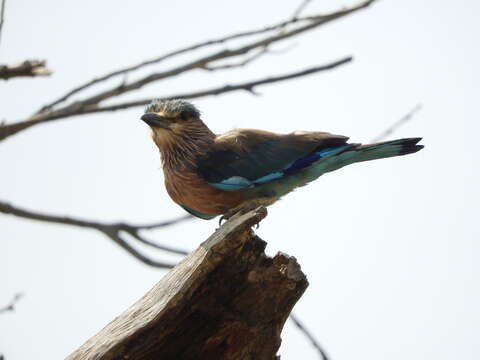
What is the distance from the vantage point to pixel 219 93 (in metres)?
4.97

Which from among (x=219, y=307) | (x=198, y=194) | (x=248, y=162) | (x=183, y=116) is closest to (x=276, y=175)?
(x=248, y=162)

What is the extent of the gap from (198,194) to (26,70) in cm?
164

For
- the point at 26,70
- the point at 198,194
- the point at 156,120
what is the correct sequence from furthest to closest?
the point at 156,120 < the point at 198,194 < the point at 26,70

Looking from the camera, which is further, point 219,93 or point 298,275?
point 219,93

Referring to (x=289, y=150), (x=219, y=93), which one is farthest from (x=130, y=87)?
(x=289, y=150)

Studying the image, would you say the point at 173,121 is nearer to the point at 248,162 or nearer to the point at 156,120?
the point at 156,120

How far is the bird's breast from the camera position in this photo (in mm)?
5488

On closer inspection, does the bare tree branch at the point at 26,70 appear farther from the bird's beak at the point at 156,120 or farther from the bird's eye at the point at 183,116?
the bird's eye at the point at 183,116

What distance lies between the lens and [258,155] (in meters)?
5.77

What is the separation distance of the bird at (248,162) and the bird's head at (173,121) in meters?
0.02

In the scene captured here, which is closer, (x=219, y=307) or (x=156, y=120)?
(x=219, y=307)

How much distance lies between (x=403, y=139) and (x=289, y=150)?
37.3 inches

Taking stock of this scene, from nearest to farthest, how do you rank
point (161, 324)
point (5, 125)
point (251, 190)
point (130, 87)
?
point (161, 324)
point (5, 125)
point (130, 87)
point (251, 190)

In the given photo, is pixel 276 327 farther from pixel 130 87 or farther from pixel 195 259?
pixel 130 87
